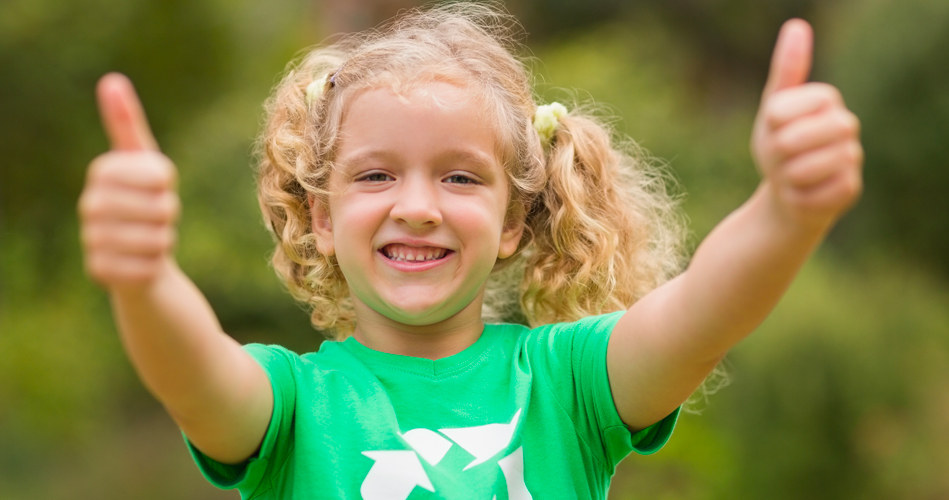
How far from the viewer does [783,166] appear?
1.37 metres

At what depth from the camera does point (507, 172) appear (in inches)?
88.2

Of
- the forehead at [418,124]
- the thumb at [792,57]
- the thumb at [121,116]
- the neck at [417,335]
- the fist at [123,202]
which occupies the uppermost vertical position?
the thumb at [792,57]

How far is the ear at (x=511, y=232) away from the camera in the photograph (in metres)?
2.34

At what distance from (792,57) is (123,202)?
0.94 meters

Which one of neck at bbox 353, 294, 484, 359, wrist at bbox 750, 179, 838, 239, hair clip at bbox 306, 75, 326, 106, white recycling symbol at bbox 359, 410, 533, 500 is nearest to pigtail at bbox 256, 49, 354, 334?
hair clip at bbox 306, 75, 326, 106

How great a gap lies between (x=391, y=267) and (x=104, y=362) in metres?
9.28

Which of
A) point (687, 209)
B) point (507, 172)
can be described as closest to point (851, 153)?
point (507, 172)

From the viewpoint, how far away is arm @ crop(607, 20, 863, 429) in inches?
52.2

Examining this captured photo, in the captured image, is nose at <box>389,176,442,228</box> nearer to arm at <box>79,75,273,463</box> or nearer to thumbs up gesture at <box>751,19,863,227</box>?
arm at <box>79,75,273,463</box>

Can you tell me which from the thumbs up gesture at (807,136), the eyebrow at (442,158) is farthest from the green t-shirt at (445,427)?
the thumbs up gesture at (807,136)

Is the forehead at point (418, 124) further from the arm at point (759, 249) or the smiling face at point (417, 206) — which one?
the arm at point (759, 249)

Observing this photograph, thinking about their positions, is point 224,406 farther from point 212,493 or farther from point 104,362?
Answer: point 104,362

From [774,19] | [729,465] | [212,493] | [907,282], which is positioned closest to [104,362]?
[212,493]

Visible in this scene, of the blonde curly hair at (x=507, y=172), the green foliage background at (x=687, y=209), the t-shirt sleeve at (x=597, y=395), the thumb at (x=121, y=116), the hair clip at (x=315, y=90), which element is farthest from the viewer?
the green foliage background at (x=687, y=209)
